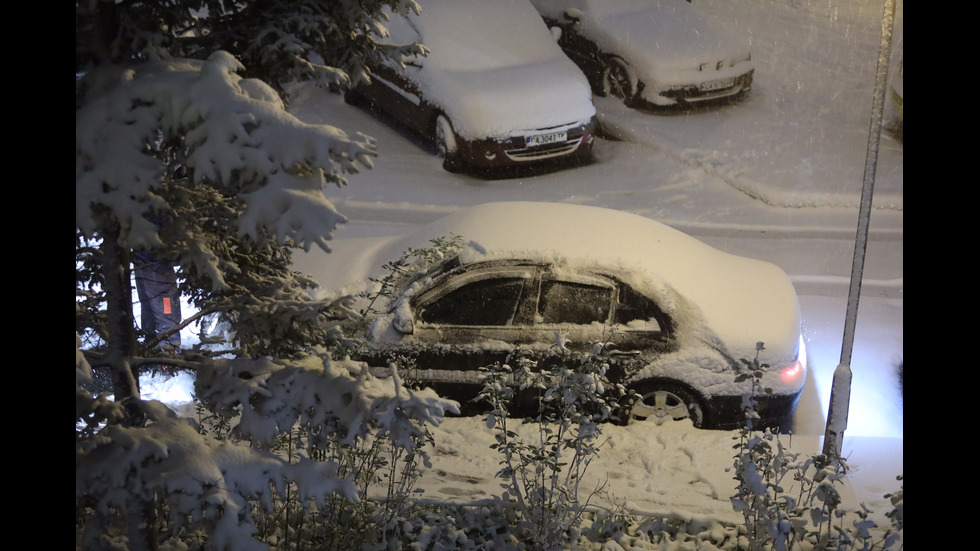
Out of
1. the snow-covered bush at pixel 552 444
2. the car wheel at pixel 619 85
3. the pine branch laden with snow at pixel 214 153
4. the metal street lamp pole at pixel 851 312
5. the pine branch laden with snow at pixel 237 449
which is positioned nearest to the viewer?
the pine branch laden with snow at pixel 214 153

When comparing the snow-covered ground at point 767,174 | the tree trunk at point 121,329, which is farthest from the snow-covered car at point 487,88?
the tree trunk at point 121,329

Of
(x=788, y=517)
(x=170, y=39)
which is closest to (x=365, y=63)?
(x=170, y=39)

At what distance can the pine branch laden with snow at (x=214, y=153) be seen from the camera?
8.26 ft

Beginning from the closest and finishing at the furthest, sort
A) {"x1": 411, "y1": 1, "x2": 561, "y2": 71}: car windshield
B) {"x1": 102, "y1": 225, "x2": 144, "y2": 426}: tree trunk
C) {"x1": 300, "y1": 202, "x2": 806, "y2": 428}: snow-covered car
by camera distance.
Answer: {"x1": 102, "y1": 225, "x2": 144, "y2": 426}: tree trunk, {"x1": 300, "y1": 202, "x2": 806, "y2": 428}: snow-covered car, {"x1": 411, "y1": 1, "x2": 561, "y2": 71}: car windshield

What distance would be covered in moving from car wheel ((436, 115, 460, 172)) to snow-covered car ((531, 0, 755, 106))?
4.93 feet

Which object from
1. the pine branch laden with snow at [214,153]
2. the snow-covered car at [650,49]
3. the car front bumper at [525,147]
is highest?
the snow-covered car at [650,49]

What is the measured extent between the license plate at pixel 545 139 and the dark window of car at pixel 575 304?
236cm

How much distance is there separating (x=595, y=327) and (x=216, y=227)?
282 centimetres

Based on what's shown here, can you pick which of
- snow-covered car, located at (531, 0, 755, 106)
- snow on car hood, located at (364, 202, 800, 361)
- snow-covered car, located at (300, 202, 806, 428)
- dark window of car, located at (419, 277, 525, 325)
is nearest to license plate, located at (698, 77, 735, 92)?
snow-covered car, located at (531, 0, 755, 106)

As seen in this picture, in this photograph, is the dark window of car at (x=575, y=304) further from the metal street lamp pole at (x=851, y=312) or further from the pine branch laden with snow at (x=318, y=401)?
the pine branch laden with snow at (x=318, y=401)

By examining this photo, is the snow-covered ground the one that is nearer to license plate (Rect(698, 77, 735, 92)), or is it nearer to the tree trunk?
license plate (Rect(698, 77, 735, 92))

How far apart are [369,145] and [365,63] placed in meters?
1.11

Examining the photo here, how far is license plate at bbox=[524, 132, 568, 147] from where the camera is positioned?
7418 millimetres
